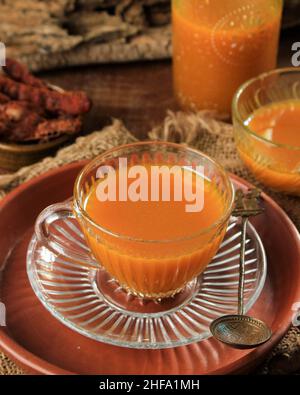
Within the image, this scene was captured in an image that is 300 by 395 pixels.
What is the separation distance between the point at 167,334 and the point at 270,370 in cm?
18

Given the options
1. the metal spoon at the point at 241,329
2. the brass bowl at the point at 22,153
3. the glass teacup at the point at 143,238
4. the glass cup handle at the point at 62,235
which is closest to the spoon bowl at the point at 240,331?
the metal spoon at the point at 241,329

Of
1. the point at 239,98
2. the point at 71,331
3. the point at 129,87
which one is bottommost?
the point at 71,331

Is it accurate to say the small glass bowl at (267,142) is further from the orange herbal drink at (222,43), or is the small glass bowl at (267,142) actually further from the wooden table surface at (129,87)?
the wooden table surface at (129,87)

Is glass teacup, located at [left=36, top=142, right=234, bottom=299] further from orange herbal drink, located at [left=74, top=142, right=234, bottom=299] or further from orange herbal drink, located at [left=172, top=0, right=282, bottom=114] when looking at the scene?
orange herbal drink, located at [left=172, top=0, right=282, bottom=114]

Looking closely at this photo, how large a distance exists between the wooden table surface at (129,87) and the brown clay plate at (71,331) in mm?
399

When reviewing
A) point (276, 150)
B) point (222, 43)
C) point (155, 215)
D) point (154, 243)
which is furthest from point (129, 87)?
point (154, 243)

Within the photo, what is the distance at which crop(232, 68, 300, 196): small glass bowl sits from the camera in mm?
1407

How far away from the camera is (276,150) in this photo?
1413 mm

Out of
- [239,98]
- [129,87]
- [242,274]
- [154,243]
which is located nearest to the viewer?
[154,243]

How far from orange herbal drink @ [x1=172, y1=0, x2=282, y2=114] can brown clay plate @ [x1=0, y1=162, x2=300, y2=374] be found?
38cm

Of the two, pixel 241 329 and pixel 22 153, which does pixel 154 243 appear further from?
pixel 22 153

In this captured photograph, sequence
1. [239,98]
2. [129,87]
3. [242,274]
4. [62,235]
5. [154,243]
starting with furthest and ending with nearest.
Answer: [129,87] < [239,98] < [62,235] < [242,274] < [154,243]

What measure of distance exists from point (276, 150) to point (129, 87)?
602 millimetres

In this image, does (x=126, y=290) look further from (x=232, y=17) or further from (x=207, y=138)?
(x=232, y=17)
